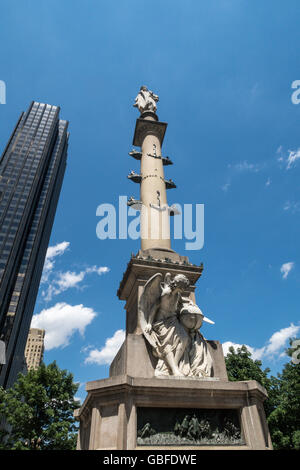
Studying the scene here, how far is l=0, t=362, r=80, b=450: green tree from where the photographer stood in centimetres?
2450

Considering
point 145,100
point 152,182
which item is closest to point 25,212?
point 145,100

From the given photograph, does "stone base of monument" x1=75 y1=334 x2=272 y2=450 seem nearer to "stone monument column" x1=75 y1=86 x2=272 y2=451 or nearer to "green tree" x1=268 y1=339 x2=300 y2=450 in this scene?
"stone monument column" x1=75 y1=86 x2=272 y2=451

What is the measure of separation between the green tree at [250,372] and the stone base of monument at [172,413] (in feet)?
69.2

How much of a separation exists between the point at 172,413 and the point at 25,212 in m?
121

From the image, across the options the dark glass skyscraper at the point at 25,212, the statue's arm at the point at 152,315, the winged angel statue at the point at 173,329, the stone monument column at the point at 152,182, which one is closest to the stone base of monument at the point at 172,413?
the winged angel statue at the point at 173,329

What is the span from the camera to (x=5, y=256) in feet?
340

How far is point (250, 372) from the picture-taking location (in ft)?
91.8

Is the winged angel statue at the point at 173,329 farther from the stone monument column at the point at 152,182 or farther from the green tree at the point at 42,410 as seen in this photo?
the green tree at the point at 42,410

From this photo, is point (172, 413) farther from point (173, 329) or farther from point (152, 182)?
point (152, 182)

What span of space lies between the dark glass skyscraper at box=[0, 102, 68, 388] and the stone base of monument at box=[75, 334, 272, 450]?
301 feet
